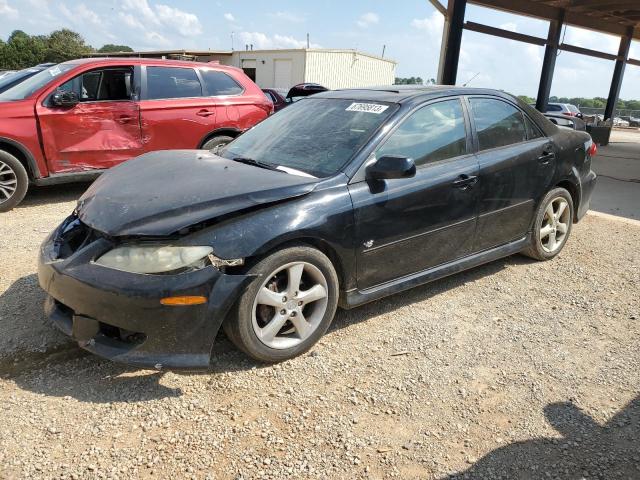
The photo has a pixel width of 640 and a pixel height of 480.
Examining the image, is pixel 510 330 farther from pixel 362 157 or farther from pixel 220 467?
pixel 220 467

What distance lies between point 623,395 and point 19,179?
6112 millimetres

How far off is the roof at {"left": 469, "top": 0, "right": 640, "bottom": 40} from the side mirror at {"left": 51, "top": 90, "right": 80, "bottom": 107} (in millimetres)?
10734

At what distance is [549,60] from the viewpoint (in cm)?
1586

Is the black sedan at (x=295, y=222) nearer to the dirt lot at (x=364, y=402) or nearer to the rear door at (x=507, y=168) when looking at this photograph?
the rear door at (x=507, y=168)

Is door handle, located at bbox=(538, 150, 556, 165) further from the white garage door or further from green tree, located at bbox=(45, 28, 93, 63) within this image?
green tree, located at bbox=(45, 28, 93, 63)

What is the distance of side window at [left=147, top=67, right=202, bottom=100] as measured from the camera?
663 centimetres

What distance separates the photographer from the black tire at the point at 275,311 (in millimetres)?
2703

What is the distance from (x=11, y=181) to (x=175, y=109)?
7.01 feet

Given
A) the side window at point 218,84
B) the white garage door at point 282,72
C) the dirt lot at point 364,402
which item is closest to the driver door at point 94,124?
the side window at point 218,84

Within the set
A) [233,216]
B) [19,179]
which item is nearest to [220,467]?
[233,216]

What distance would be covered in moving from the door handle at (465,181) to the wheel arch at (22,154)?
4.84 m

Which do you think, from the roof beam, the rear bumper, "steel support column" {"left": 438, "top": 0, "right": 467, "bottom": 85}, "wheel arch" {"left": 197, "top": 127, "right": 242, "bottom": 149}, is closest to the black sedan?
the rear bumper

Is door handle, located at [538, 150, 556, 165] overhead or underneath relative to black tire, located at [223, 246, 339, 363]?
overhead

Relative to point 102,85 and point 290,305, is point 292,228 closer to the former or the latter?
point 290,305
